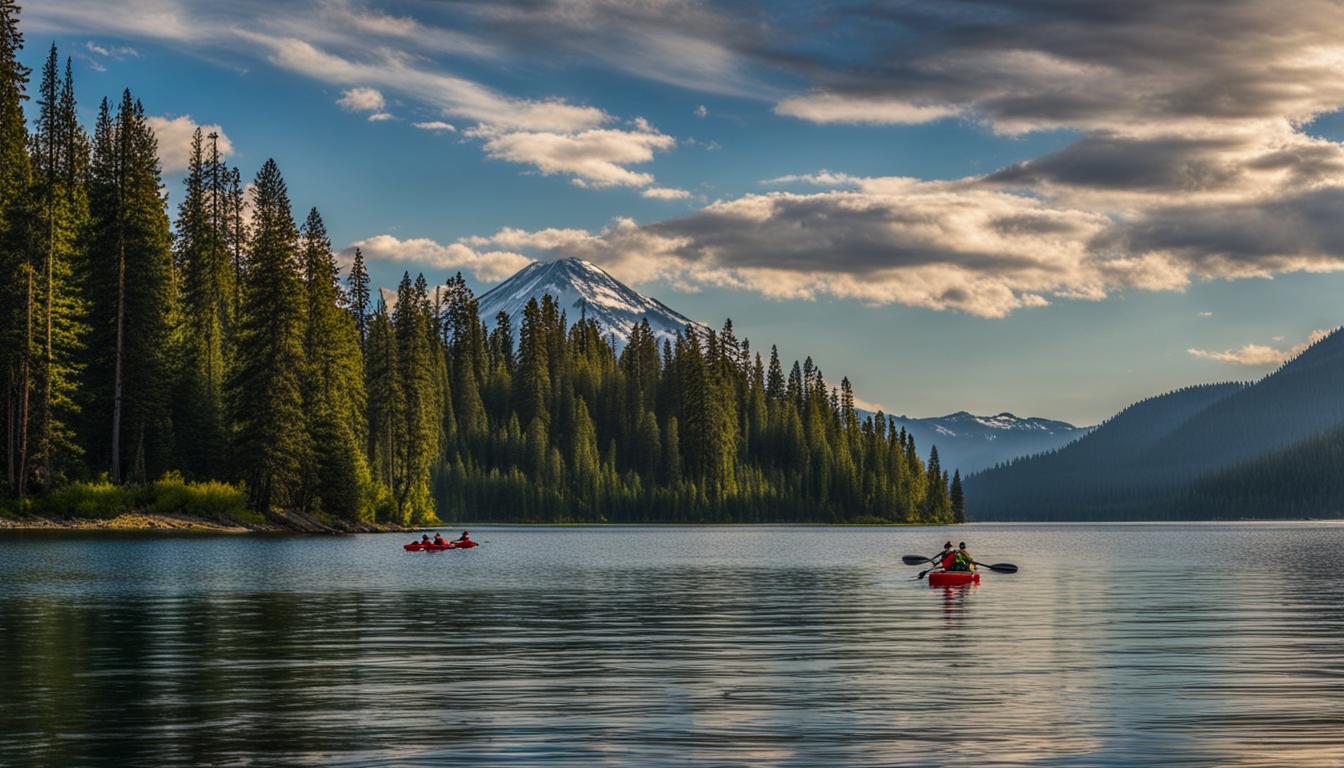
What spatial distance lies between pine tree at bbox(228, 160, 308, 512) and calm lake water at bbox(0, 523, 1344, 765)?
175ft

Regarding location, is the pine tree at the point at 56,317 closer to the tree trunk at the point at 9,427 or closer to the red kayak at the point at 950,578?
the tree trunk at the point at 9,427

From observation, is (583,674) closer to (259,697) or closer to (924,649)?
(259,697)

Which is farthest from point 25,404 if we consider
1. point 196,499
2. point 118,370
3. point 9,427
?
point 196,499

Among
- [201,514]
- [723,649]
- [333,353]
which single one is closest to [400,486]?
[333,353]

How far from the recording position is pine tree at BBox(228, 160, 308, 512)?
110 m

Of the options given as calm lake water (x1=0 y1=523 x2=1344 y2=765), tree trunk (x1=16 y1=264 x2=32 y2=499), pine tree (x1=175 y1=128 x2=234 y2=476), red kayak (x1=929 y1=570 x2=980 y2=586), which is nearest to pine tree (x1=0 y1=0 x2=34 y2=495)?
tree trunk (x1=16 y1=264 x2=32 y2=499)

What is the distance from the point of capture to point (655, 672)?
2680cm

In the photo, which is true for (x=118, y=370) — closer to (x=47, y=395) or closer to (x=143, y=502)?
(x=47, y=395)

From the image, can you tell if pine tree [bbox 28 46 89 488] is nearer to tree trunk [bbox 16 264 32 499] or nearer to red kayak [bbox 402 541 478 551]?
tree trunk [bbox 16 264 32 499]

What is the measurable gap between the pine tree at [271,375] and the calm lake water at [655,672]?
175 feet

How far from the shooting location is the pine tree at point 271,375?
110 metres

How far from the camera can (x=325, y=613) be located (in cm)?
4116

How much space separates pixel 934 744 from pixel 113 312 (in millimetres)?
102859

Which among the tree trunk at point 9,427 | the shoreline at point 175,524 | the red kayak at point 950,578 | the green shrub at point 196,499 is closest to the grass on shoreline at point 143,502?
the green shrub at point 196,499
